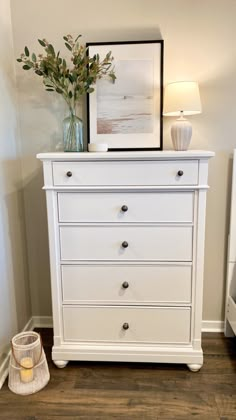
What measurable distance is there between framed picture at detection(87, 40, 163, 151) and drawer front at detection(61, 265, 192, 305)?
740 millimetres

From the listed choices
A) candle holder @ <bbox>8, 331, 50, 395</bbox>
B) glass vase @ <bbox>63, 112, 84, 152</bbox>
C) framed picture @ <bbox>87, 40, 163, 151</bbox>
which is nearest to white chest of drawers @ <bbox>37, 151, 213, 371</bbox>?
candle holder @ <bbox>8, 331, 50, 395</bbox>

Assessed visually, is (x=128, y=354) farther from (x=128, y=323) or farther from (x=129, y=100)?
(x=129, y=100)

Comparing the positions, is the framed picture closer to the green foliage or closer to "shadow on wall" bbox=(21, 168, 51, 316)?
the green foliage

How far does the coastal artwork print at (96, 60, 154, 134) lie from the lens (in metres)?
1.88

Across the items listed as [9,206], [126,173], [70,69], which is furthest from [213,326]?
[70,69]

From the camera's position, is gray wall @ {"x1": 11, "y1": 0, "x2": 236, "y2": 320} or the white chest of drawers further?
gray wall @ {"x1": 11, "y1": 0, "x2": 236, "y2": 320}

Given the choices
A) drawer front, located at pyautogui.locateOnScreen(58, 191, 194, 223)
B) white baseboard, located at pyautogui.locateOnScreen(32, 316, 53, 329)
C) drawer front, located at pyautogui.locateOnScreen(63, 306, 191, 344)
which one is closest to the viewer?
drawer front, located at pyautogui.locateOnScreen(58, 191, 194, 223)

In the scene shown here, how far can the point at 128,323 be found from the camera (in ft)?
5.74

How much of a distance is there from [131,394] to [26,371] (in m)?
0.56

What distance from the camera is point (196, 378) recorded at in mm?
1722

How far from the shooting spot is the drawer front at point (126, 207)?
1.61 meters

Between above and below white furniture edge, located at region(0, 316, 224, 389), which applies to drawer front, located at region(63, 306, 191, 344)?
above

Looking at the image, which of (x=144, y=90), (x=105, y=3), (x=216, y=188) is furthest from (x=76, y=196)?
(x=105, y=3)

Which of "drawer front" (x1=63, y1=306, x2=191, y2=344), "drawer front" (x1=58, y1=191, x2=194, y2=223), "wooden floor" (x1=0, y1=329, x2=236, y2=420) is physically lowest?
"wooden floor" (x1=0, y1=329, x2=236, y2=420)
